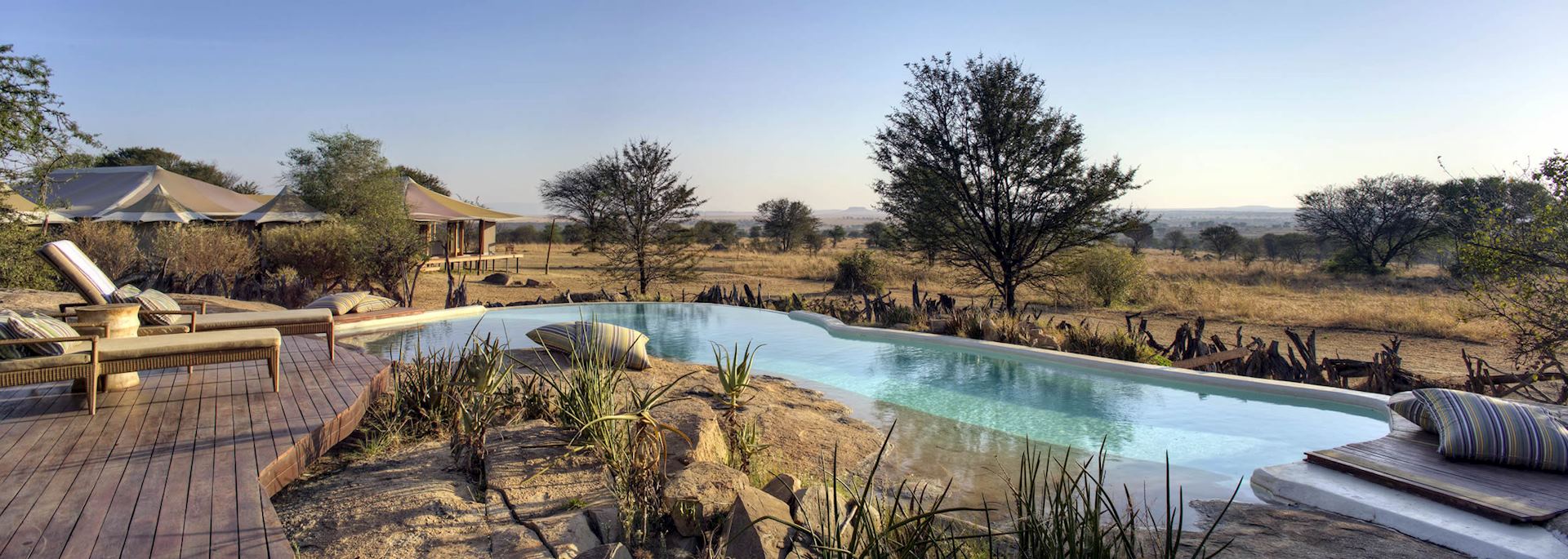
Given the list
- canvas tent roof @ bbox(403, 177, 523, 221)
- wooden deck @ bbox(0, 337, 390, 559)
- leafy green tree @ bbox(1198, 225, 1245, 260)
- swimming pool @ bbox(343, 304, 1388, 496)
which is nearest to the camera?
wooden deck @ bbox(0, 337, 390, 559)

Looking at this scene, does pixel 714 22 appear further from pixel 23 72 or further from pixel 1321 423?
pixel 1321 423

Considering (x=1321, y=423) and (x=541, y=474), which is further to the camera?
(x=1321, y=423)

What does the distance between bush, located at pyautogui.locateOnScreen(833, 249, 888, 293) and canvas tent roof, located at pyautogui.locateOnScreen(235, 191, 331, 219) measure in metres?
13.9

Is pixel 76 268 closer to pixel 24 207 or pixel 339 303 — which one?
pixel 339 303

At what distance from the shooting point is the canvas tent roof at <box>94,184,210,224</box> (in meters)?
19.4

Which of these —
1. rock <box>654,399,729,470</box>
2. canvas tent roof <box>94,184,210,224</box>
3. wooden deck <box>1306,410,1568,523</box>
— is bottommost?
wooden deck <box>1306,410,1568,523</box>

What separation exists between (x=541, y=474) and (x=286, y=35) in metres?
15.1

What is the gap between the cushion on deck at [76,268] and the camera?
4.23 m

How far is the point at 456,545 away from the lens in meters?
2.64

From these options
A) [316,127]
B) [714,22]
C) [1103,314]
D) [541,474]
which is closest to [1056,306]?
Answer: [1103,314]

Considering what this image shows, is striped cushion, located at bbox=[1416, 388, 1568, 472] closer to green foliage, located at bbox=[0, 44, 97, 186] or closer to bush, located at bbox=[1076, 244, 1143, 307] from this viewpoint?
bush, located at bbox=[1076, 244, 1143, 307]

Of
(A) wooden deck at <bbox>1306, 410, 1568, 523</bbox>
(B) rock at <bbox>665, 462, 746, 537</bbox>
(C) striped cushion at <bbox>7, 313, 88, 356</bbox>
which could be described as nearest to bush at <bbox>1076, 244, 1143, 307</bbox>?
(A) wooden deck at <bbox>1306, 410, 1568, 523</bbox>

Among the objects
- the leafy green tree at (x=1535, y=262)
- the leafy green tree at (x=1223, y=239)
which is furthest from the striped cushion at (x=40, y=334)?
the leafy green tree at (x=1223, y=239)

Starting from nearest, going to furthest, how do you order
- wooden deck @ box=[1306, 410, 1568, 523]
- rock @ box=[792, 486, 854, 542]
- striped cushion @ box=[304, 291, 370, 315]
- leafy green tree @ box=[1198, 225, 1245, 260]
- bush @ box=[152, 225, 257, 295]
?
rock @ box=[792, 486, 854, 542]
wooden deck @ box=[1306, 410, 1568, 523]
striped cushion @ box=[304, 291, 370, 315]
bush @ box=[152, 225, 257, 295]
leafy green tree @ box=[1198, 225, 1245, 260]
